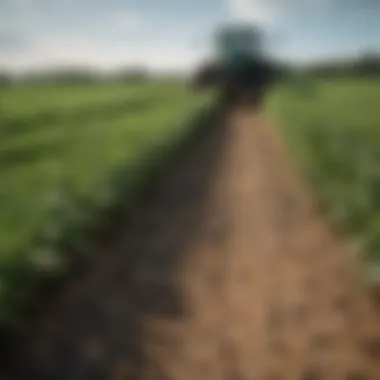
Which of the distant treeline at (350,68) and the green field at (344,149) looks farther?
the green field at (344,149)

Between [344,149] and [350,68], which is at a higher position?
[350,68]

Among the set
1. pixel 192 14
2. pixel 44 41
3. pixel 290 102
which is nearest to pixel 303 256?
pixel 290 102

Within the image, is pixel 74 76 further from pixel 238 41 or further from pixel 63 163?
pixel 63 163

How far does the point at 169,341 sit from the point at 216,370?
208mm

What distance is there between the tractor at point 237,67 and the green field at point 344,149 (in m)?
0.12

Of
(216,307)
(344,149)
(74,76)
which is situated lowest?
(216,307)

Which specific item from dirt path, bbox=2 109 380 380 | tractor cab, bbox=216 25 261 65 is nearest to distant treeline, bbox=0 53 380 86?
tractor cab, bbox=216 25 261 65

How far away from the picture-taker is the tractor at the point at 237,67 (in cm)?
218

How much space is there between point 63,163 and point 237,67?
959 mm

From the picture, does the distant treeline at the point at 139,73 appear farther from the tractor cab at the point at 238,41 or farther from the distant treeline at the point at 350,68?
the tractor cab at the point at 238,41

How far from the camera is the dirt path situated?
1.79 m

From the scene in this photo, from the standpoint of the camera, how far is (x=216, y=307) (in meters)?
2.12

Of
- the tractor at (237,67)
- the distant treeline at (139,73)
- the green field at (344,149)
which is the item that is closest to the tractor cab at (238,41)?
the tractor at (237,67)

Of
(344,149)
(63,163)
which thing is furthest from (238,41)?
(344,149)
